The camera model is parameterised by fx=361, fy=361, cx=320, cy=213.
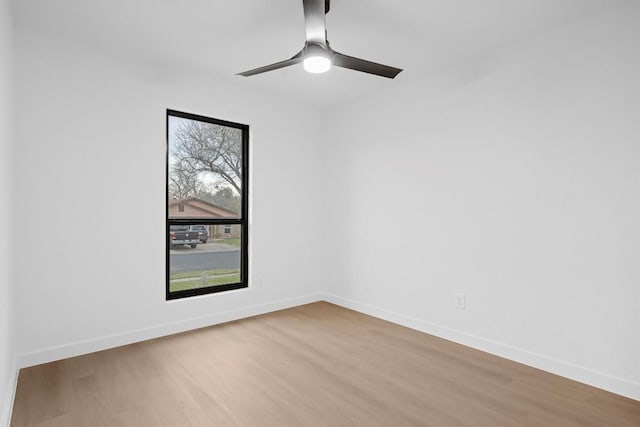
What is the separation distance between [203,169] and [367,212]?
1.83 metres

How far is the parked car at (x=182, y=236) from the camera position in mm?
3500

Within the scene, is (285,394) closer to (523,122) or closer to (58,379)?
(58,379)

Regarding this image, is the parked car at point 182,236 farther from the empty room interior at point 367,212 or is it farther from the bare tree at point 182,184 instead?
the bare tree at point 182,184

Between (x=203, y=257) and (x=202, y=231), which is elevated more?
(x=202, y=231)

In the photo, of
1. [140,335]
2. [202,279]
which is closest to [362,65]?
[202,279]

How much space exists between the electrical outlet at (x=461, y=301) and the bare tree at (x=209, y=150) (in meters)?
2.47

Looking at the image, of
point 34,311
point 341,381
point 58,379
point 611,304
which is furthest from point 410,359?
point 34,311

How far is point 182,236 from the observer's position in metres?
3.57

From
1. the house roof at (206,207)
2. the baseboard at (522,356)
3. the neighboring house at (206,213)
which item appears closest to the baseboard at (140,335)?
the neighboring house at (206,213)

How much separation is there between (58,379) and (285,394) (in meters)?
1.57

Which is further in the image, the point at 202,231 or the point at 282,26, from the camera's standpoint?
the point at 202,231

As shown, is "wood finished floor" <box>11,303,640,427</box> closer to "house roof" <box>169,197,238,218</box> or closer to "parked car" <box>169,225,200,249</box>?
"parked car" <box>169,225,200,249</box>

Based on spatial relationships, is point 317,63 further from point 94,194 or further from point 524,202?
point 94,194

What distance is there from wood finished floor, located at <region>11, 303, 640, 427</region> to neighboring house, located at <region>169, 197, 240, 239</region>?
3.58ft
